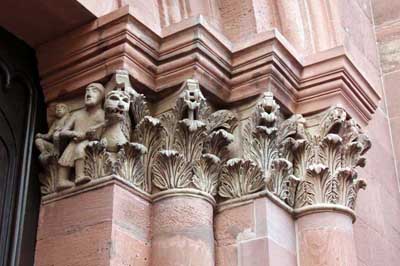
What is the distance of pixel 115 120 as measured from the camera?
281 centimetres

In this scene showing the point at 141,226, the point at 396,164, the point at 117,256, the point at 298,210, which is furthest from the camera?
the point at 396,164

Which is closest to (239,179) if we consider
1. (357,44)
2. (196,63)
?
(196,63)

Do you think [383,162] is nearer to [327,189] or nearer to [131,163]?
[327,189]

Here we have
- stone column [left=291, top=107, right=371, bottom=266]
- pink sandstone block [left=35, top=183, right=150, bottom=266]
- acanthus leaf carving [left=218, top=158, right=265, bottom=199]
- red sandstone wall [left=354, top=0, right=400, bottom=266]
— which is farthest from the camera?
red sandstone wall [left=354, top=0, right=400, bottom=266]

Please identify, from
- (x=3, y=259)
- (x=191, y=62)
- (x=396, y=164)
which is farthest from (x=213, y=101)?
(x=396, y=164)

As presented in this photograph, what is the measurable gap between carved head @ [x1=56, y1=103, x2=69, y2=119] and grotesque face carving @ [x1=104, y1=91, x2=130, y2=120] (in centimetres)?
25

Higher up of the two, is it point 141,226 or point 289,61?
point 289,61

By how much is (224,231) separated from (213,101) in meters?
0.50

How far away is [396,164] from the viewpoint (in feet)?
14.8

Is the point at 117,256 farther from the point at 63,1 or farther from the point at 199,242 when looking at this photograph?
the point at 63,1

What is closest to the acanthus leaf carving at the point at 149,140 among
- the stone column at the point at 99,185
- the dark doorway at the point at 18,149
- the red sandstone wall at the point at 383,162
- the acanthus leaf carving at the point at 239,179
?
the stone column at the point at 99,185

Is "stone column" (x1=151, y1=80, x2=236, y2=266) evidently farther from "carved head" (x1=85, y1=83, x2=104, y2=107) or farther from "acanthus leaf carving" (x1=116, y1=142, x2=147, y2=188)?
"carved head" (x1=85, y1=83, x2=104, y2=107)

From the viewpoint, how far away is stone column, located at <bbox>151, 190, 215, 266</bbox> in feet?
9.00

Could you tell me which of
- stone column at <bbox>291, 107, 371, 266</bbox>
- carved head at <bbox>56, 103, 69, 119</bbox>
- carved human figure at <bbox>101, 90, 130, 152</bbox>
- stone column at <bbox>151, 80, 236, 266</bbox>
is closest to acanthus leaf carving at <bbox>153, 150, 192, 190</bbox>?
stone column at <bbox>151, 80, 236, 266</bbox>
